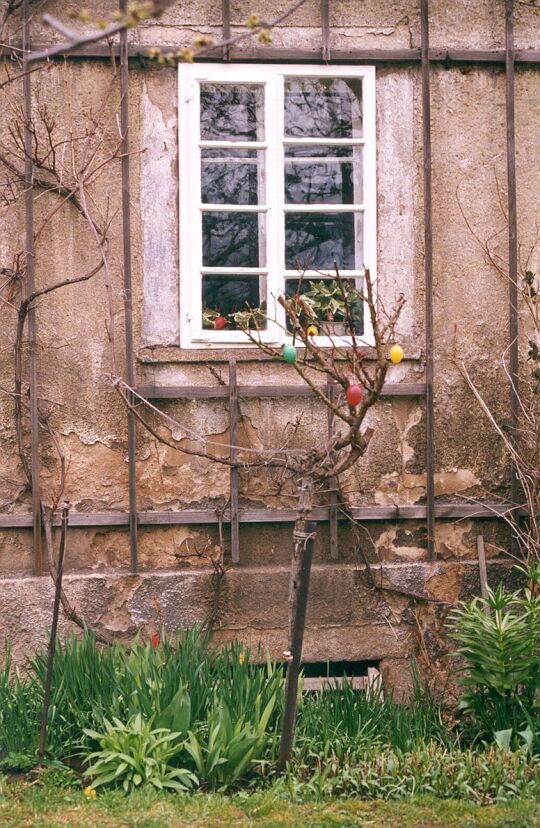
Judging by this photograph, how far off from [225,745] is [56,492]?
5.96 ft

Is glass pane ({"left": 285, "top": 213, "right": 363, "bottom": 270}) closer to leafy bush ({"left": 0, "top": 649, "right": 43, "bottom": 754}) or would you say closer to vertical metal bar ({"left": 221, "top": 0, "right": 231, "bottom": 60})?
vertical metal bar ({"left": 221, "top": 0, "right": 231, "bottom": 60})

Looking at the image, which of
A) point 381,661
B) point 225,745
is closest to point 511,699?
point 381,661

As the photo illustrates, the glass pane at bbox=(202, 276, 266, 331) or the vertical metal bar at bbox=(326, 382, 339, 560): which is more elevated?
the glass pane at bbox=(202, 276, 266, 331)

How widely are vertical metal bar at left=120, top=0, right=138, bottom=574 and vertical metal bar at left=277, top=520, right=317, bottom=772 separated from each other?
142 cm

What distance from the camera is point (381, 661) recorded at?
5.61 metres

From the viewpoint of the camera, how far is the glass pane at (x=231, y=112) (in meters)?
5.63

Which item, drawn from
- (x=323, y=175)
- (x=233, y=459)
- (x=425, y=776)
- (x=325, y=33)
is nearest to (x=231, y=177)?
(x=323, y=175)

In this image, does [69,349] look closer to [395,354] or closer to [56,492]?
[56,492]

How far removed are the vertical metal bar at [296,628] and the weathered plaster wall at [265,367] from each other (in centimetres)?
125

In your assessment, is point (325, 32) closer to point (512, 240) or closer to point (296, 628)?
point (512, 240)

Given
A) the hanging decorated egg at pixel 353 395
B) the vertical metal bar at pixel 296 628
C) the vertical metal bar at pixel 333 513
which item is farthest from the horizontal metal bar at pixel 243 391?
the vertical metal bar at pixel 296 628

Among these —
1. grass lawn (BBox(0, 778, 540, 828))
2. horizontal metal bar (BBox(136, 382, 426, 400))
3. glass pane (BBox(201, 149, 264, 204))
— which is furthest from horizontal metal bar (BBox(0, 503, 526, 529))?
glass pane (BBox(201, 149, 264, 204))

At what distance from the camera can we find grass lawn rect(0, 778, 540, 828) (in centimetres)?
393

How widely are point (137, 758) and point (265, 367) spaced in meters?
2.23
